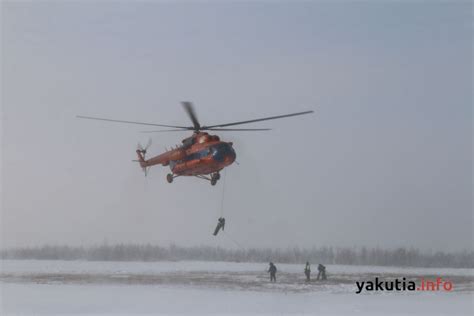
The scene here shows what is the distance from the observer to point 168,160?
23.9 meters

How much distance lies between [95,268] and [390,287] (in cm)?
1446

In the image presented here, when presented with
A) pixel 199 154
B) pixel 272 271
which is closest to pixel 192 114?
pixel 199 154

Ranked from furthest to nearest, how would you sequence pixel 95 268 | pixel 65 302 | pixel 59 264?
1. pixel 59 264
2. pixel 95 268
3. pixel 65 302

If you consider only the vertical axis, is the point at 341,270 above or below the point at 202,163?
below

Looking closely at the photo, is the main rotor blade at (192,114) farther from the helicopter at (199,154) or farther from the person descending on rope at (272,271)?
the person descending on rope at (272,271)

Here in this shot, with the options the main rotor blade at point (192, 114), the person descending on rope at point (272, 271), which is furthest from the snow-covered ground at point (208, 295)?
the main rotor blade at point (192, 114)

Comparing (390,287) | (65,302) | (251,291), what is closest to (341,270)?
(390,287)

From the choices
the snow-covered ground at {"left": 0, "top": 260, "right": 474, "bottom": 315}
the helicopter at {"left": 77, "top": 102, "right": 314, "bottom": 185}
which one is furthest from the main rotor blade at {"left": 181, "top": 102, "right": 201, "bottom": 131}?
the snow-covered ground at {"left": 0, "top": 260, "right": 474, "bottom": 315}

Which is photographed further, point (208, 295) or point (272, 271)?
point (272, 271)

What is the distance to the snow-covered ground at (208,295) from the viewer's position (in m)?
21.6

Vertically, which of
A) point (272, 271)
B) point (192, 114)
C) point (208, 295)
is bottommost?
point (208, 295)

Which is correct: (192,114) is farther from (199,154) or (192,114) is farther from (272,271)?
(272,271)

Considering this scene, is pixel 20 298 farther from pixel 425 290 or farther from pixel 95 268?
pixel 425 290

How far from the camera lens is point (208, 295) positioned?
22953mm
